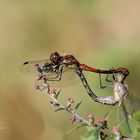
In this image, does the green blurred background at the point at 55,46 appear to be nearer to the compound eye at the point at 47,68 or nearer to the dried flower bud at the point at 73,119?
the compound eye at the point at 47,68

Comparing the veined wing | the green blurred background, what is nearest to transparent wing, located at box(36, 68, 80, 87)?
the veined wing

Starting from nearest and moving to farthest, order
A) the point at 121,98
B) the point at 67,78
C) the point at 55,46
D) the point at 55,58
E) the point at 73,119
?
the point at 73,119 → the point at 121,98 → the point at 55,58 → the point at 67,78 → the point at 55,46

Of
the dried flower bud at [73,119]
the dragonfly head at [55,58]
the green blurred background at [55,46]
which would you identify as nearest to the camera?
the dried flower bud at [73,119]

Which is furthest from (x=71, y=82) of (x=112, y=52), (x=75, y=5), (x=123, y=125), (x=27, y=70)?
(x=75, y=5)

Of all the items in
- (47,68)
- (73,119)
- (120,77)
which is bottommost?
(73,119)

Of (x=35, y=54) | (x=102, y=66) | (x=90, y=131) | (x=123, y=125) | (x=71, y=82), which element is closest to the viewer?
(x=90, y=131)

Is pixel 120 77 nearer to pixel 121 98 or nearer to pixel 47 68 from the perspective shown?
pixel 121 98

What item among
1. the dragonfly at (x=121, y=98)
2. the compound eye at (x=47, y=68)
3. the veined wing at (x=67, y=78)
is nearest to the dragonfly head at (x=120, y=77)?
the dragonfly at (x=121, y=98)

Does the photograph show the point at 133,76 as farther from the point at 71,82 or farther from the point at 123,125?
the point at 123,125

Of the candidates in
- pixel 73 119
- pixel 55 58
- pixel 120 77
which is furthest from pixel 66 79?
pixel 73 119
